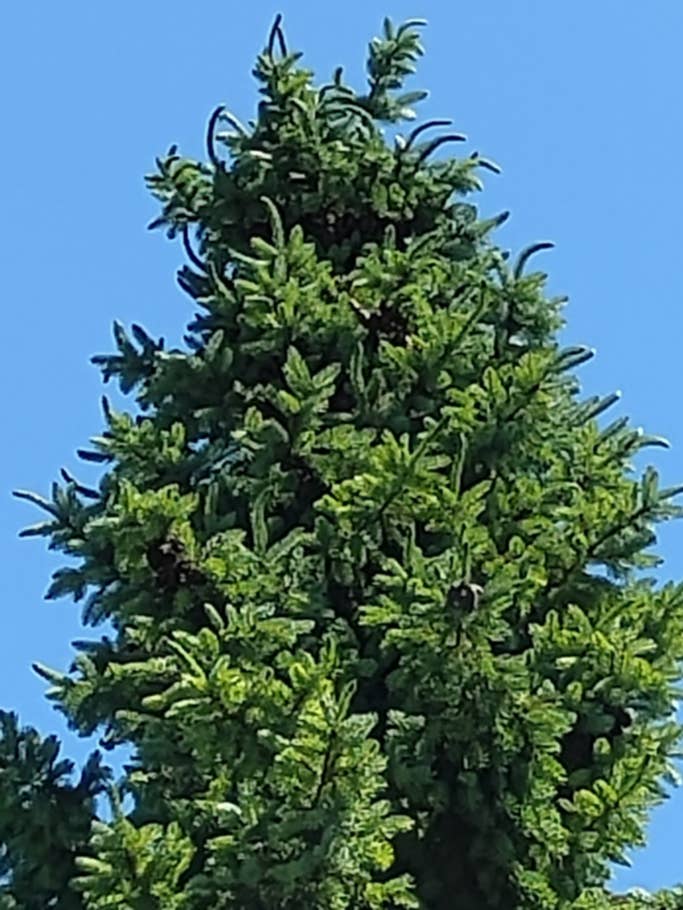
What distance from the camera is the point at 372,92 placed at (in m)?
8.46

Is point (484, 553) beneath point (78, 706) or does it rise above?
above

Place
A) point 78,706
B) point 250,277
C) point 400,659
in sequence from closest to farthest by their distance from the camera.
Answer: point 400,659
point 78,706
point 250,277

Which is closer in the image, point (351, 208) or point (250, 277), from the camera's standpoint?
point (250, 277)

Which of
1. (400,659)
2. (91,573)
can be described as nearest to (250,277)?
(91,573)

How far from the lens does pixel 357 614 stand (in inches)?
269

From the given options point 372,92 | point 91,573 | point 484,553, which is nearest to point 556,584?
point 484,553

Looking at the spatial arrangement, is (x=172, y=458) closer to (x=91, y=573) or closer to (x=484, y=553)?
(x=91, y=573)

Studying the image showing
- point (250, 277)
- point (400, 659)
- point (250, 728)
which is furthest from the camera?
point (250, 277)

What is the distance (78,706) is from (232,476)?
3.08 ft

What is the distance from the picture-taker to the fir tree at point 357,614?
239 inches

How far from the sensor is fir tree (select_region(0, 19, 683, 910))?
6.07m

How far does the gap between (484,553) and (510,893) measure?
1038 millimetres

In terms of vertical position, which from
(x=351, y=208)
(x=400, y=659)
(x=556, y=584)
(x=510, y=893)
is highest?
(x=351, y=208)

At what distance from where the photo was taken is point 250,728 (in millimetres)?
6113
